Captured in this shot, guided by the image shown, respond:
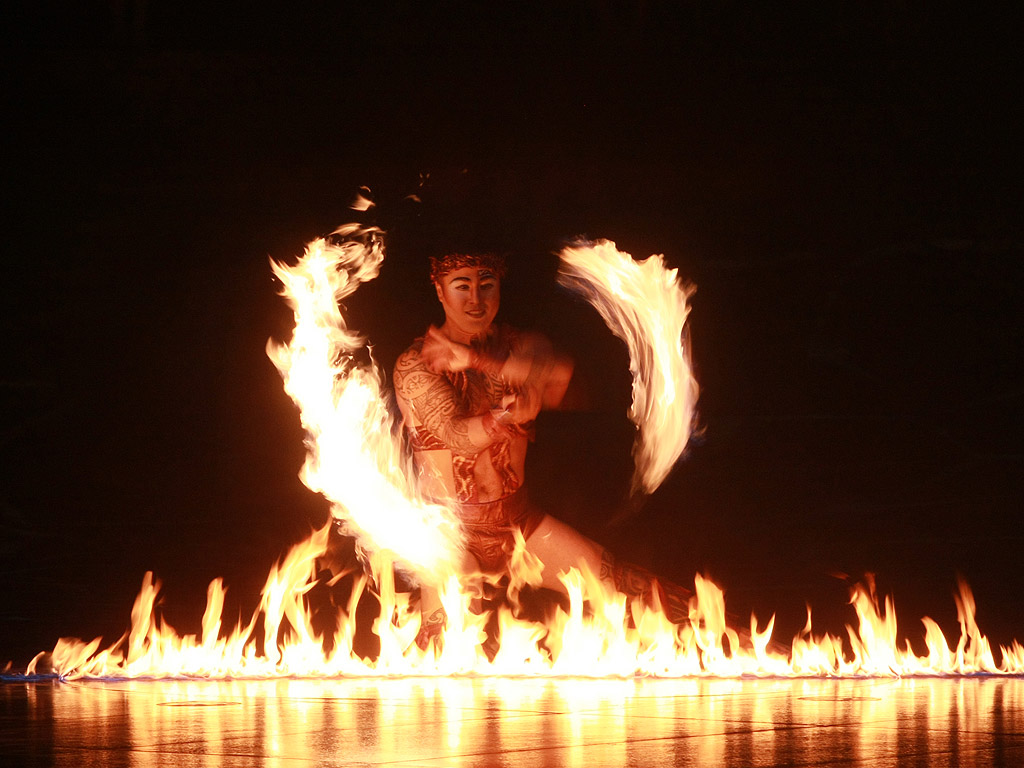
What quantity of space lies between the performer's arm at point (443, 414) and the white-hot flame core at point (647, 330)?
2.01 ft

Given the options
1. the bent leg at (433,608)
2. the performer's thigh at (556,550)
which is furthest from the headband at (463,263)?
the bent leg at (433,608)

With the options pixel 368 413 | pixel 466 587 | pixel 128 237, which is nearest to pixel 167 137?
pixel 128 237

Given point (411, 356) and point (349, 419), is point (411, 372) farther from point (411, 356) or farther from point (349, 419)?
point (349, 419)

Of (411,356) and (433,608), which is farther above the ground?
(411,356)

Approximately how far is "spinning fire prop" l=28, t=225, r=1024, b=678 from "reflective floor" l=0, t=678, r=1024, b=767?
80 centimetres

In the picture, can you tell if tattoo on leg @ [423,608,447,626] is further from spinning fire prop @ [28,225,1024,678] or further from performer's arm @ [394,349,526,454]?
performer's arm @ [394,349,526,454]

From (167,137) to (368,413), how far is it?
5.10 feet

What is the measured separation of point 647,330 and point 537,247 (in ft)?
2.01

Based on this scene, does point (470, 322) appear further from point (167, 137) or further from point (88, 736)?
point (88, 736)

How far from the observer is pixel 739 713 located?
4.14 metres

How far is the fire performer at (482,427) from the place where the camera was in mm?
6609

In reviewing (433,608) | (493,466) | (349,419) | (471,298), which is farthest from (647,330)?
(433,608)

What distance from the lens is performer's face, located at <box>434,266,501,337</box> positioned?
663 cm

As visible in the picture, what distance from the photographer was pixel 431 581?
6.64 m
